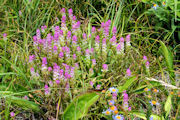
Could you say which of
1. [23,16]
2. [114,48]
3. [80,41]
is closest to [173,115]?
[114,48]

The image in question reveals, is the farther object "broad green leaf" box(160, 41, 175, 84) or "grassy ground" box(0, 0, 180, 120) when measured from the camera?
"broad green leaf" box(160, 41, 175, 84)

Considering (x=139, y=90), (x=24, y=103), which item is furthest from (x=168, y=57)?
(x=24, y=103)

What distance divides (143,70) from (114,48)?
312mm

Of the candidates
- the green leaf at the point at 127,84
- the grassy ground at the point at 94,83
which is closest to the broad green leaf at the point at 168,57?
the grassy ground at the point at 94,83

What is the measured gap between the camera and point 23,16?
9.11ft

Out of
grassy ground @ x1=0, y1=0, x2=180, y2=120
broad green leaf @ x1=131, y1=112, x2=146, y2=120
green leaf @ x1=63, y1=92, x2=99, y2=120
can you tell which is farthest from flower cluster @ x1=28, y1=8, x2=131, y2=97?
broad green leaf @ x1=131, y1=112, x2=146, y2=120

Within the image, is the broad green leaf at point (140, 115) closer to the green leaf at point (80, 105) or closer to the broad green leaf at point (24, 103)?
the green leaf at point (80, 105)

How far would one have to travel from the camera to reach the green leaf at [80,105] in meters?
1.64

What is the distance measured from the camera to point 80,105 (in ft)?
5.48

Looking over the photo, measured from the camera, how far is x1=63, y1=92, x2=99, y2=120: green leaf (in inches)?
64.7

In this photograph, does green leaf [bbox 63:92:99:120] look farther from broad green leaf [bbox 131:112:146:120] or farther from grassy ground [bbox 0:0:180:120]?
broad green leaf [bbox 131:112:146:120]

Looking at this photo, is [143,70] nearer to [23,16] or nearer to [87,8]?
[87,8]

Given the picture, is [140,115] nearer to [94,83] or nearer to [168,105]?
[168,105]

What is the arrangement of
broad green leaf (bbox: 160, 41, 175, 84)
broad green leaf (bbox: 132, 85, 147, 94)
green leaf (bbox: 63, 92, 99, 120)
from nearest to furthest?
green leaf (bbox: 63, 92, 99, 120) → broad green leaf (bbox: 132, 85, 147, 94) → broad green leaf (bbox: 160, 41, 175, 84)
